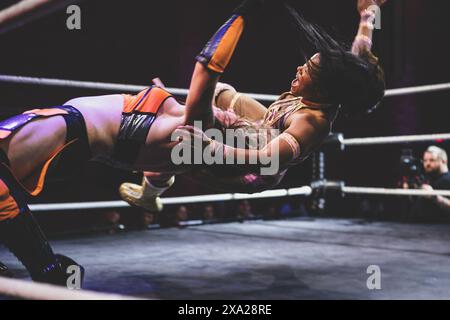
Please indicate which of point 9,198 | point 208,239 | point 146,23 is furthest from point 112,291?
point 146,23

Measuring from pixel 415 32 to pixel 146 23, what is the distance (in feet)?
7.11

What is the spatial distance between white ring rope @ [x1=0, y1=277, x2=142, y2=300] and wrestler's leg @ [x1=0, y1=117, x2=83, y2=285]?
10.6 inches

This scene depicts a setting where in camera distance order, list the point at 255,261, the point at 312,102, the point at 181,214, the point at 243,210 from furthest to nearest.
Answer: the point at 243,210 < the point at 181,214 < the point at 255,261 < the point at 312,102

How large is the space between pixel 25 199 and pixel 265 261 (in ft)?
4.09

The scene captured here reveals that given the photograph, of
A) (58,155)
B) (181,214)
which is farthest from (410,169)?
(58,155)

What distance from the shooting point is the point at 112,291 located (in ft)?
5.42

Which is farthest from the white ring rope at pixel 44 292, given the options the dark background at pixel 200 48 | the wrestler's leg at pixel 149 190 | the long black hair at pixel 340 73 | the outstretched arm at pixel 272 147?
the dark background at pixel 200 48

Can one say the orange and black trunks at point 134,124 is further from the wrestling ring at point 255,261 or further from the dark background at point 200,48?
the dark background at point 200,48

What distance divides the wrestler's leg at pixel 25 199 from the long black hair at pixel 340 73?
625 millimetres

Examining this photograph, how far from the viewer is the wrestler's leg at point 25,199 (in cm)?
109

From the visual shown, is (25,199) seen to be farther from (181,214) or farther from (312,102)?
(181,214)

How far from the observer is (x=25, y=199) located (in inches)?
45.1

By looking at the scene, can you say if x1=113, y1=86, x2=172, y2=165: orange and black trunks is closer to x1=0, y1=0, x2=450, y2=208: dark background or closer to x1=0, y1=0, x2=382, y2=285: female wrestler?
x1=0, y1=0, x2=382, y2=285: female wrestler
